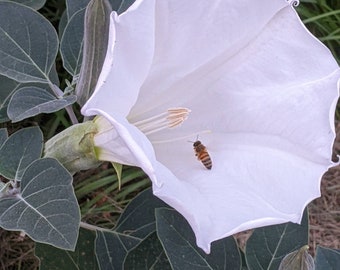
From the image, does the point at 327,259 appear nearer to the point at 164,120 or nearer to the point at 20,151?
the point at 164,120

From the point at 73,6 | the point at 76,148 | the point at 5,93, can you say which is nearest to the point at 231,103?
the point at 76,148

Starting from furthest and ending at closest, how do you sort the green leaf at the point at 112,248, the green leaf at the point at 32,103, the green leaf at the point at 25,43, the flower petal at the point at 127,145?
the green leaf at the point at 112,248 → the green leaf at the point at 25,43 → the green leaf at the point at 32,103 → the flower petal at the point at 127,145

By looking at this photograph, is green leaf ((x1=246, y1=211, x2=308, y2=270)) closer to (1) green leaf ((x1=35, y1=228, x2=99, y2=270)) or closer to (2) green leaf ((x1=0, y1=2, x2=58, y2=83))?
(1) green leaf ((x1=35, y1=228, x2=99, y2=270))

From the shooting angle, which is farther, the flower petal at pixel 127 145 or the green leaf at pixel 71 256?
the green leaf at pixel 71 256

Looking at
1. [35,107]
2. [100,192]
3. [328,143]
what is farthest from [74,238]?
[100,192]

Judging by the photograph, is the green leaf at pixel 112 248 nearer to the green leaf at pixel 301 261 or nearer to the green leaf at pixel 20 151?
the green leaf at pixel 20 151

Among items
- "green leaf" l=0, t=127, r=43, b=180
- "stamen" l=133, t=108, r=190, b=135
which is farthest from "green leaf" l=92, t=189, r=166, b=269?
"stamen" l=133, t=108, r=190, b=135

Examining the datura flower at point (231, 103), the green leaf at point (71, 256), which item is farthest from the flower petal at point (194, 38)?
the green leaf at point (71, 256)
